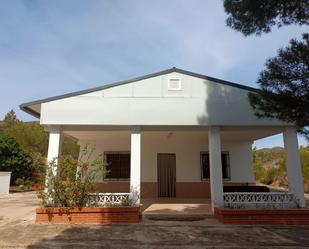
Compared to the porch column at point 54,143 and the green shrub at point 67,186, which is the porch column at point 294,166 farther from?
the porch column at point 54,143

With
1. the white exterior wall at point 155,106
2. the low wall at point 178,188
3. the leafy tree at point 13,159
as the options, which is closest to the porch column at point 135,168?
the white exterior wall at point 155,106

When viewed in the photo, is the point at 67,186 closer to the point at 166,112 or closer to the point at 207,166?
the point at 166,112

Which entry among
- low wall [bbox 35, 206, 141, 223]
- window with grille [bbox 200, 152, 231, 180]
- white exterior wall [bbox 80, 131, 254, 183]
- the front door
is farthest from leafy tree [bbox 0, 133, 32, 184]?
low wall [bbox 35, 206, 141, 223]

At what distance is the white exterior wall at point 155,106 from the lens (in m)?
9.88

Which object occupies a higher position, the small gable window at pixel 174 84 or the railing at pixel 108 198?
the small gable window at pixel 174 84

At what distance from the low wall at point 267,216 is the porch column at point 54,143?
19.2 ft

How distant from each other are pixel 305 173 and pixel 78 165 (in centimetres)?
1767

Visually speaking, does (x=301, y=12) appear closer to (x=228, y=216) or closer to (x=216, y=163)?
(x=216, y=163)

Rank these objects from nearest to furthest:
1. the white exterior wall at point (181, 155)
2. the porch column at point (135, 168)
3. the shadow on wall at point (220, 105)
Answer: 1. the porch column at point (135, 168)
2. the shadow on wall at point (220, 105)
3. the white exterior wall at point (181, 155)

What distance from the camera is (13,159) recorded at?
22016 millimetres

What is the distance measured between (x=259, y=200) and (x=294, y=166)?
1.69 metres

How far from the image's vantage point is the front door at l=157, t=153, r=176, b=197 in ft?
47.7

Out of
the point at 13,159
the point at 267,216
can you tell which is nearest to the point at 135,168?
the point at 267,216

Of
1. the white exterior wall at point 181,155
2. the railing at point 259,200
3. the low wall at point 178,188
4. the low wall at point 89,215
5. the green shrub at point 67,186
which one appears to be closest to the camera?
the low wall at point 89,215
